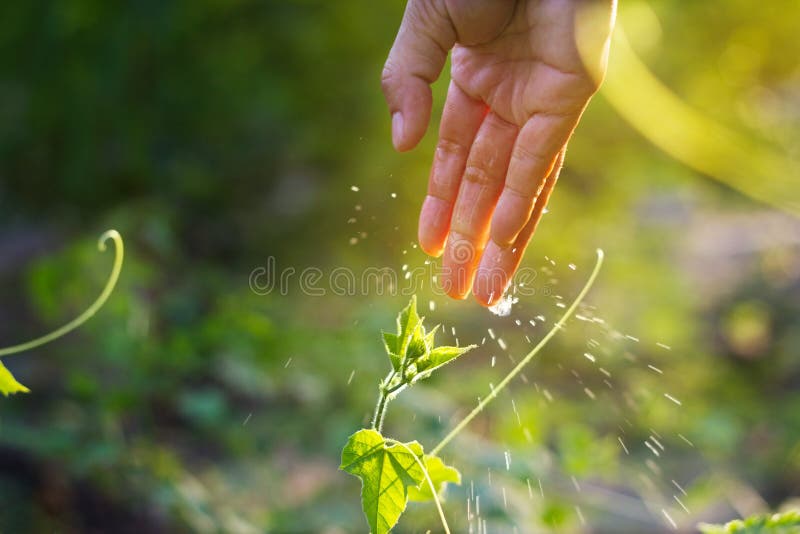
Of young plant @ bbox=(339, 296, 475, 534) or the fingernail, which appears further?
the fingernail

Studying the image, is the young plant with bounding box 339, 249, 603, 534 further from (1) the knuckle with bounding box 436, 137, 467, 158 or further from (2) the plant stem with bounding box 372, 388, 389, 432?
(1) the knuckle with bounding box 436, 137, 467, 158

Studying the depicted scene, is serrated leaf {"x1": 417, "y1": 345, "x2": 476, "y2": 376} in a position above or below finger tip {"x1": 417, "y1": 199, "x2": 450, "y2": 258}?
below

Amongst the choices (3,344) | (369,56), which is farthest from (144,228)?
(369,56)

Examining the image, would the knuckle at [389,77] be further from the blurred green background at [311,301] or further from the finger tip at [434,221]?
the blurred green background at [311,301]

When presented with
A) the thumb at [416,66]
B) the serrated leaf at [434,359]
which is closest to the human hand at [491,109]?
the thumb at [416,66]

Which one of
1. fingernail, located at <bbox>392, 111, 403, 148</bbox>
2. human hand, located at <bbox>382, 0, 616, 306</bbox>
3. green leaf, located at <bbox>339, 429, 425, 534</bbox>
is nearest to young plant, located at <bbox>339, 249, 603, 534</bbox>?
green leaf, located at <bbox>339, 429, 425, 534</bbox>

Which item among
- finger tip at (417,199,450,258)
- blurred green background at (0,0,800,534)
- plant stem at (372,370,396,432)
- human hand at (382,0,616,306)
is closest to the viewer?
plant stem at (372,370,396,432)

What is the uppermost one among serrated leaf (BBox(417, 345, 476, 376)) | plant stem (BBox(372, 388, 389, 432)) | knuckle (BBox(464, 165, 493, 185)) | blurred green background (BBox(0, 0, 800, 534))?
knuckle (BBox(464, 165, 493, 185))
